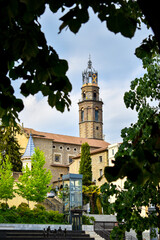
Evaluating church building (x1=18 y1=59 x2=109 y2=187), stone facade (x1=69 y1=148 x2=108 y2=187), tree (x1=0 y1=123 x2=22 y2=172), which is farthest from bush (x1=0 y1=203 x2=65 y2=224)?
stone facade (x1=69 y1=148 x2=108 y2=187)

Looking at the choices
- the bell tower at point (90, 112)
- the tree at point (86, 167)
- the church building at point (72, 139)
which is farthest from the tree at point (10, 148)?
the bell tower at point (90, 112)

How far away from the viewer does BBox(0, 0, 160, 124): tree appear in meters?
2.11

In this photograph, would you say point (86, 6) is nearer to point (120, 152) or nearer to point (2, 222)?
point (120, 152)

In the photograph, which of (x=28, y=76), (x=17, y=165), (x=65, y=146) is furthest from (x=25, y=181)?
(x=28, y=76)

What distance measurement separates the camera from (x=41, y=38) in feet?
10.5

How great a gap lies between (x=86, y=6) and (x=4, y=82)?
1050 mm

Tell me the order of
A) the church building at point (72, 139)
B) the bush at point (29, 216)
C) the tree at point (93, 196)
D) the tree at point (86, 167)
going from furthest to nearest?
1. the church building at point (72, 139)
2. the tree at point (86, 167)
3. the tree at point (93, 196)
4. the bush at point (29, 216)

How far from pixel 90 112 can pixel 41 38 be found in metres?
87.1

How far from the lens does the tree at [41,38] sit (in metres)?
2.11

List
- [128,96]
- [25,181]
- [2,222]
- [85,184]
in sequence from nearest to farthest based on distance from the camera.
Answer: [128,96]
[2,222]
[25,181]
[85,184]

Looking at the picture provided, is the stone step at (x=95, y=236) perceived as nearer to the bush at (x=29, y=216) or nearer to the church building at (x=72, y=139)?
the bush at (x=29, y=216)

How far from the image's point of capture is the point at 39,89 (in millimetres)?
3320

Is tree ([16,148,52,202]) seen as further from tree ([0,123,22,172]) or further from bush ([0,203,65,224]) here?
tree ([0,123,22,172])

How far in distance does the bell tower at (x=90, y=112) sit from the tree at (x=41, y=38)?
84.2 m
